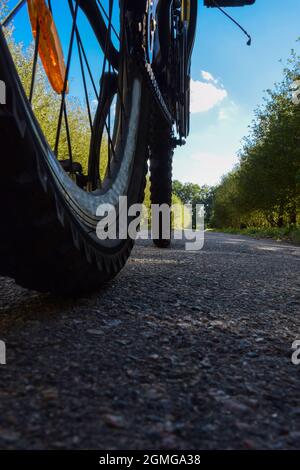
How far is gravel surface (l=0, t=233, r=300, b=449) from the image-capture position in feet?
1.74

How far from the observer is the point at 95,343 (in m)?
0.88

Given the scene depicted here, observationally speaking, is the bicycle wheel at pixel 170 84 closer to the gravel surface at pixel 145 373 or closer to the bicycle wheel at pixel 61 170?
the bicycle wheel at pixel 61 170

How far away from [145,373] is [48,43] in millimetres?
1117

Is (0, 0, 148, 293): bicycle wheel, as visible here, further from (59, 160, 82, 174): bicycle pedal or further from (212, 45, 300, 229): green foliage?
(212, 45, 300, 229): green foliage

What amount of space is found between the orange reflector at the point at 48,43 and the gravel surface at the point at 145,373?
733 mm

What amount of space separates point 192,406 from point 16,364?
13.0 inches

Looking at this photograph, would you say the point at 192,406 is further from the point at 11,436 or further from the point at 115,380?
the point at 11,436

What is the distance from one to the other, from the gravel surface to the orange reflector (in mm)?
733

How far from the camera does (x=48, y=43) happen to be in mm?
1335

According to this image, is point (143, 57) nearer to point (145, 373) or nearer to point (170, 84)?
point (170, 84)

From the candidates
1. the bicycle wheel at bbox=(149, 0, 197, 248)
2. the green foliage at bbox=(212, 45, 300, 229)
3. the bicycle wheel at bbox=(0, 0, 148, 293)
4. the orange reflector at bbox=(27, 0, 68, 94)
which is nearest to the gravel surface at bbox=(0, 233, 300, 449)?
the bicycle wheel at bbox=(0, 0, 148, 293)

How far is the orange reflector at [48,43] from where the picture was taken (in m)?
1.24

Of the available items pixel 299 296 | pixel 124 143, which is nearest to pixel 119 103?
pixel 124 143

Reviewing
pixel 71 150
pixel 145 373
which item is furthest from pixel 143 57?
pixel 145 373
